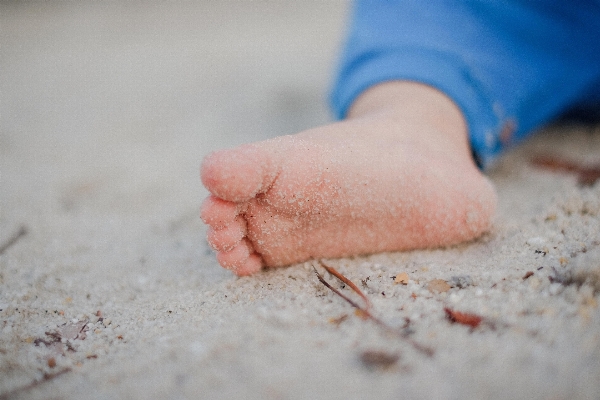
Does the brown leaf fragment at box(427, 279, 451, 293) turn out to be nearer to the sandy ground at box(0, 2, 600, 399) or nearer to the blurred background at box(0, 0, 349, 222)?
the sandy ground at box(0, 2, 600, 399)

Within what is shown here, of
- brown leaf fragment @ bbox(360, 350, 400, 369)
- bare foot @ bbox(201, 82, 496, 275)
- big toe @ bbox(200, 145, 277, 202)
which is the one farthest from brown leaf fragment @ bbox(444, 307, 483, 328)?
big toe @ bbox(200, 145, 277, 202)

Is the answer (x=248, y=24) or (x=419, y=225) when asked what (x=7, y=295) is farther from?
(x=248, y=24)

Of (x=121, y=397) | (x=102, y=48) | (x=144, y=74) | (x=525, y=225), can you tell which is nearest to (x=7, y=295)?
(x=121, y=397)

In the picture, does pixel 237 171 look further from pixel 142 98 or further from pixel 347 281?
pixel 142 98

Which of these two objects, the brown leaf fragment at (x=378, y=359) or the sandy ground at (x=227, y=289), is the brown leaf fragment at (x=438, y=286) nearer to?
the sandy ground at (x=227, y=289)

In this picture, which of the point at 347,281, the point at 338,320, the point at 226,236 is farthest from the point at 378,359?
the point at 226,236

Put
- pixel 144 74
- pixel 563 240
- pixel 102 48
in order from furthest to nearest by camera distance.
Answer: pixel 102 48
pixel 144 74
pixel 563 240
